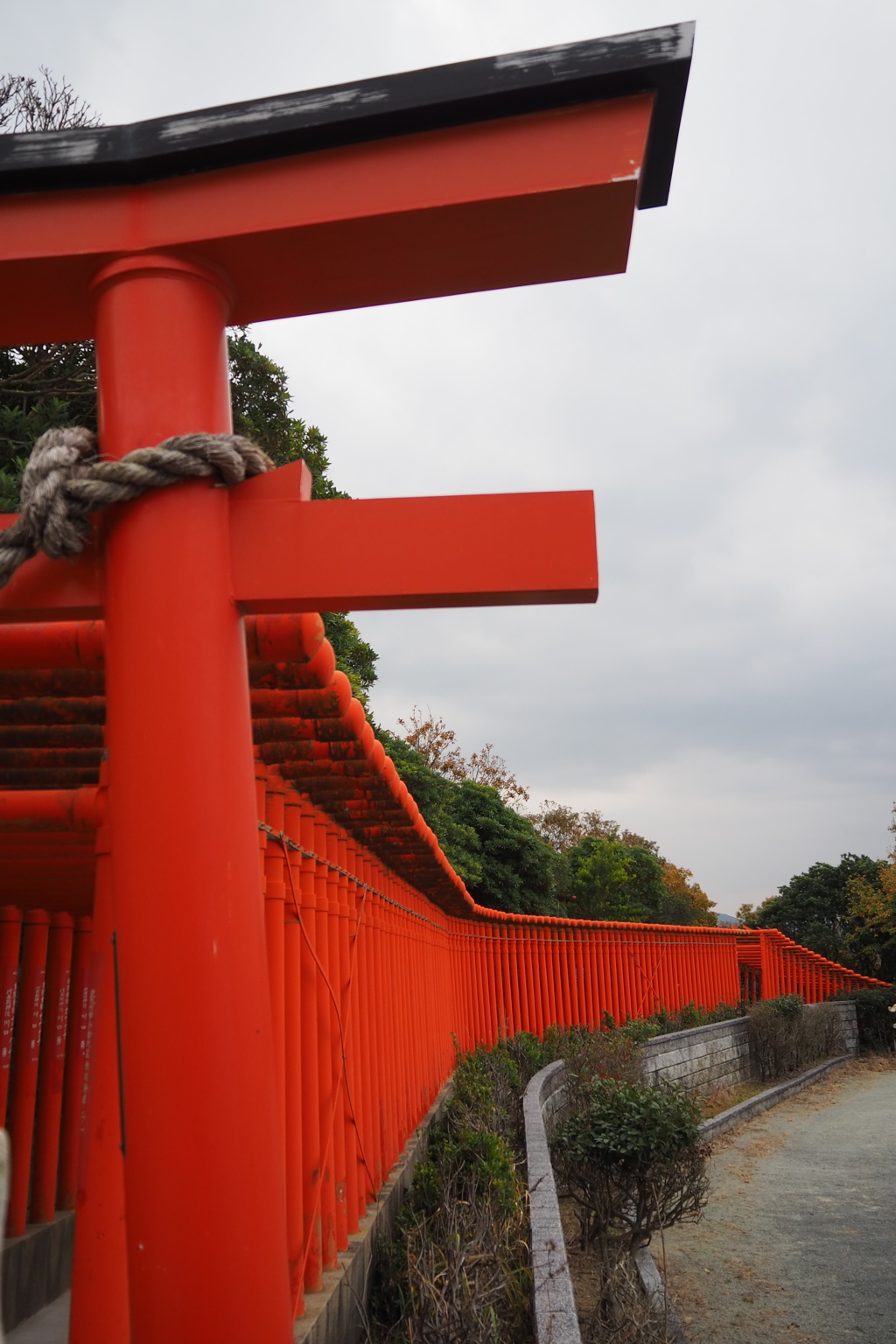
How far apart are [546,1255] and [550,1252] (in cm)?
2

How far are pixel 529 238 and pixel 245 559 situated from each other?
813 mm

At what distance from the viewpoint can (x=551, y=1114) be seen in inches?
432

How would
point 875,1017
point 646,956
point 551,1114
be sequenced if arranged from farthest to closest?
point 875,1017 < point 646,956 < point 551,1114

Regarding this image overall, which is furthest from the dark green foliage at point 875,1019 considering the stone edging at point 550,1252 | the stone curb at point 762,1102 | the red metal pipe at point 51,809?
the red metal pipe at point 51,809

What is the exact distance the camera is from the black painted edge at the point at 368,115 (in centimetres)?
186

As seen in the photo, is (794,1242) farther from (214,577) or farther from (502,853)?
(502,853)

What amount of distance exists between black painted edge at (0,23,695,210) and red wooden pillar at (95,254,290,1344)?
0.61ft

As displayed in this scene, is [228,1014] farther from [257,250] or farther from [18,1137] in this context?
[18,1137]

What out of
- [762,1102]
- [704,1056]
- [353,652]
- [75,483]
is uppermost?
[353,652]

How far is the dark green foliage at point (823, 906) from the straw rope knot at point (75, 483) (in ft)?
114

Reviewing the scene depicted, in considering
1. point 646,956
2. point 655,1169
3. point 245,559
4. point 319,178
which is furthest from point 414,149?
point 646,956

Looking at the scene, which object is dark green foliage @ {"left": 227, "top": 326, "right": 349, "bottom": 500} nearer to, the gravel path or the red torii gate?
the gravel path

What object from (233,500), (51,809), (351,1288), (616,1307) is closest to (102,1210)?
(51,809)

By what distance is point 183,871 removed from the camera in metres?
1.76
